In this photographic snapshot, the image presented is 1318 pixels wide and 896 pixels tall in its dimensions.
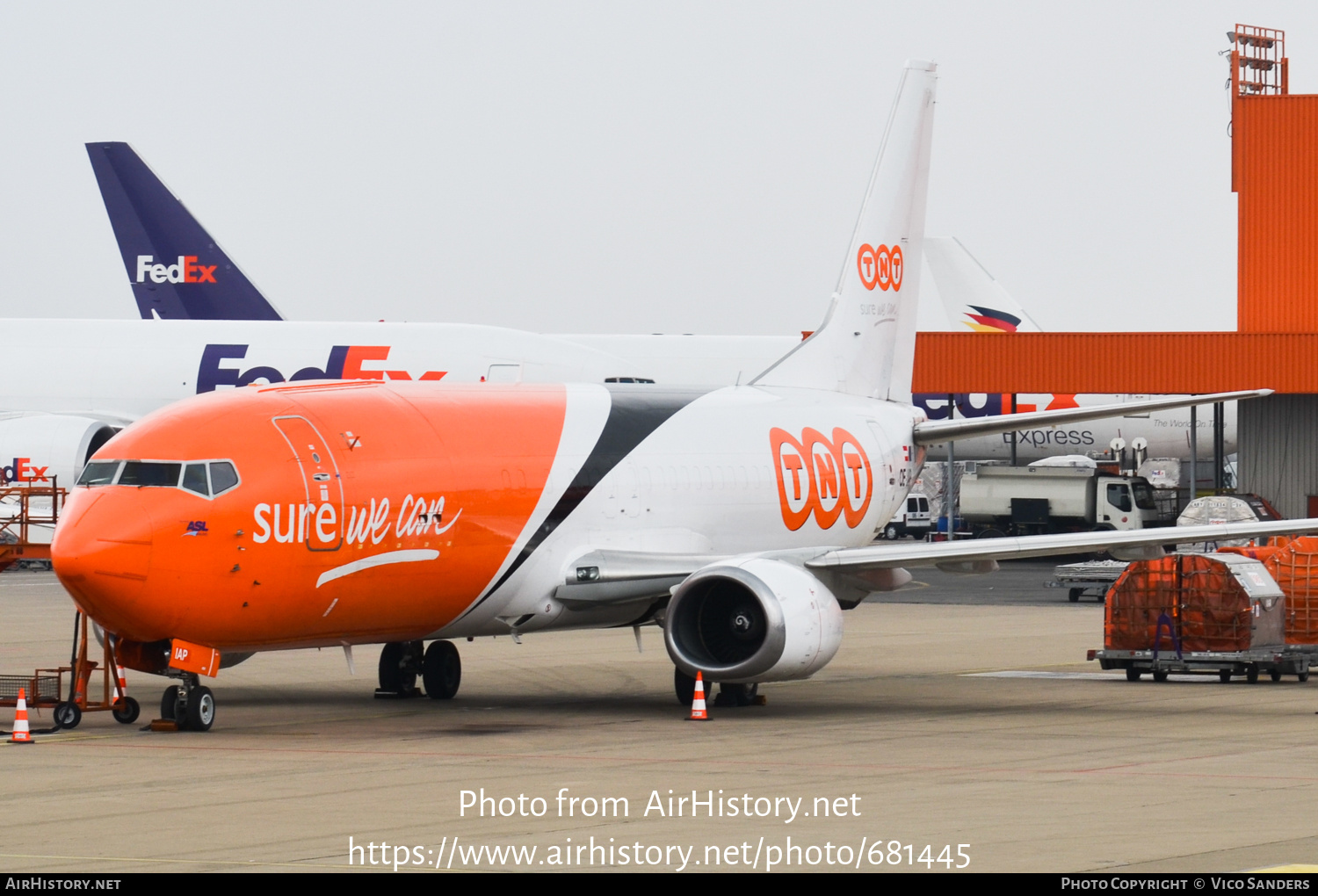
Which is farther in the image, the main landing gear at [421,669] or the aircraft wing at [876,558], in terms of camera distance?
the main landing gear at [421,669]

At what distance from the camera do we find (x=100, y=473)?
62.6 ft

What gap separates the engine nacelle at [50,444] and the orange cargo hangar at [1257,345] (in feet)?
66.9

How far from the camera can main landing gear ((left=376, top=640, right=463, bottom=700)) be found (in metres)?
23.9

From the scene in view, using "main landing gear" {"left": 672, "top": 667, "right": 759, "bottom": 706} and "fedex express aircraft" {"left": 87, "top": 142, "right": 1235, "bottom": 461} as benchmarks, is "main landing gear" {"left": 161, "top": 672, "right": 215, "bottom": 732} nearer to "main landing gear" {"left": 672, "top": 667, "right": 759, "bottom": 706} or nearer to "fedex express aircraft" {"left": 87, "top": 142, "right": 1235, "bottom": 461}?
"main landing gear" {"left": 672, "top": 667, "right": 759, "bottom": 706}

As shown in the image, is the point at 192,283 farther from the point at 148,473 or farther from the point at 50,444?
the point at 148,473

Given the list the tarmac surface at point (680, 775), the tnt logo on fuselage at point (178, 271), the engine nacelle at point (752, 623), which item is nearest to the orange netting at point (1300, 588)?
the tarmac surface at point (680, 775)

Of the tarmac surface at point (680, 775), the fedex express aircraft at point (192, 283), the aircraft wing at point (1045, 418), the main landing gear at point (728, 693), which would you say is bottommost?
the tarmac surface at point (680, 775)

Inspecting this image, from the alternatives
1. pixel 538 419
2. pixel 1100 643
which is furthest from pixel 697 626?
pixel 1100 643

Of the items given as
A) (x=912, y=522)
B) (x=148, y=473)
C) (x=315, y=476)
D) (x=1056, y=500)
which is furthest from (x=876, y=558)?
(x=912, y=522)

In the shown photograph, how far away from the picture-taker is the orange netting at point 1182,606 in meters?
25.6

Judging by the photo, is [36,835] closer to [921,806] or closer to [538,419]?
[921,806]

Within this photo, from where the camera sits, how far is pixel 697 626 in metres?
21.5

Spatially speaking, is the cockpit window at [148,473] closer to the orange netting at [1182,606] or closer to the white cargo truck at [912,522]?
the orange netting at [1182,606]

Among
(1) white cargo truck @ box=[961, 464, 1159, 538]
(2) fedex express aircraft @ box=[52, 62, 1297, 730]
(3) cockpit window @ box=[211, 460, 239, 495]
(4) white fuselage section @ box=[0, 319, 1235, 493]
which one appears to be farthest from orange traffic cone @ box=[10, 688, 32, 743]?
(1) white cargo truck @ box=[961, 464, 1159, 538]
